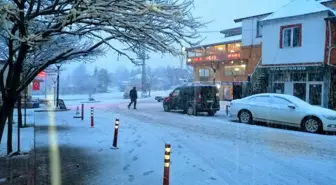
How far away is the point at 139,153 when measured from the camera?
9.44 meters

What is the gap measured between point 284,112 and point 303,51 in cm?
923

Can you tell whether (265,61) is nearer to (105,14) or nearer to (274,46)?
(274,46)

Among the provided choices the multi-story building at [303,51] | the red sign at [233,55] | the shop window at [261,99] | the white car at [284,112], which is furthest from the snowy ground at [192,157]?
the red sign at [233,55]

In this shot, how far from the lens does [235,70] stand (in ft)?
146

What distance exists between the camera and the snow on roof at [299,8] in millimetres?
22781

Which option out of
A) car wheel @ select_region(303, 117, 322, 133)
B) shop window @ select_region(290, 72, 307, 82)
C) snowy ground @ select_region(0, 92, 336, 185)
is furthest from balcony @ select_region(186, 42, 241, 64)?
snowy ground @ select_region(0, 92, 336, 185)

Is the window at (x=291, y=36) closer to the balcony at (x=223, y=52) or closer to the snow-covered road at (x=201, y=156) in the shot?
the snow-covered road at (x=201, y=156)

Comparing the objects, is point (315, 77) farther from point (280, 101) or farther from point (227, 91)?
point (227, 91)

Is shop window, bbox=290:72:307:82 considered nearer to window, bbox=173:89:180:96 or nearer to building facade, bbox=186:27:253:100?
window, bbox=173:89:180:96

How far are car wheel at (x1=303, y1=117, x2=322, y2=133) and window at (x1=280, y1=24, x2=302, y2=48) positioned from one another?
33.2 ft

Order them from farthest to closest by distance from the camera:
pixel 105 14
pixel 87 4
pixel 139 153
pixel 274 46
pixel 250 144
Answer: pixel 274 46
pixel 250 144
pixel 139 153
pixel 105 14
pixel 87 4

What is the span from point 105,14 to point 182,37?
1750 millimetres

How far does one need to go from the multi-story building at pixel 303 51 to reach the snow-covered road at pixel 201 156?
1052 centimetres

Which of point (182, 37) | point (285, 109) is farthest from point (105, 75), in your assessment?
point (182, 37)
